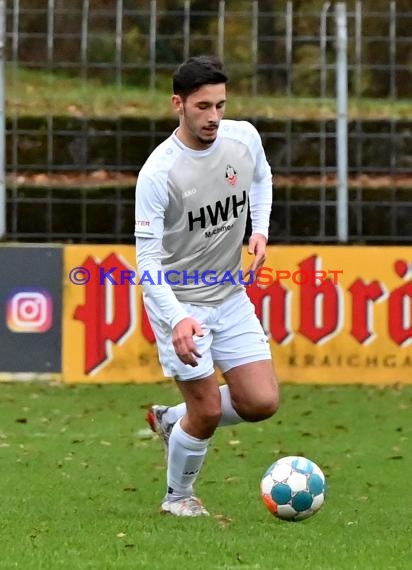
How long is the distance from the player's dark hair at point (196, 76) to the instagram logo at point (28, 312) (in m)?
6.19

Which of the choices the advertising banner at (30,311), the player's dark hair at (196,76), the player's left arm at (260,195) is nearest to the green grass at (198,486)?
the advertising banner at (30,311)

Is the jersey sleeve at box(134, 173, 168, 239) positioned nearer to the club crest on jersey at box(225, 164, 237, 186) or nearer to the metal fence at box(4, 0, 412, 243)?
the club crest on jersey at box(225, 164, 237, 186)

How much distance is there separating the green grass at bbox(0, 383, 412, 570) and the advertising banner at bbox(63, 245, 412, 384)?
24 centimetres

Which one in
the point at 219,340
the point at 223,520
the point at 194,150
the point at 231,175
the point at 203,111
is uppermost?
the point at 203,111

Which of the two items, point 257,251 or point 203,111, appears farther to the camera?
point 257,251

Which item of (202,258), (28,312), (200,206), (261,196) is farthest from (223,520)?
(28,312)

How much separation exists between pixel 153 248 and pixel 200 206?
13.7 inches

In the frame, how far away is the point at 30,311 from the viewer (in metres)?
12.7

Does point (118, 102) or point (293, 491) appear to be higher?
point (118, 102)

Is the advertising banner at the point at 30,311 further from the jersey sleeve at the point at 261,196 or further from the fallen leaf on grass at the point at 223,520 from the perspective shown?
the fallen leaf on grass at the point at 223,520

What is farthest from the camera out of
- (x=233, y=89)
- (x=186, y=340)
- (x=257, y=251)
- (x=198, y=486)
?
(x=233, y=89)

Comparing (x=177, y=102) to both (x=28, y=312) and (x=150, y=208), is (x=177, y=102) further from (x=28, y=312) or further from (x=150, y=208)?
(x=28, y=312)

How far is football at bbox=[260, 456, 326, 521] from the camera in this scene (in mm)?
6738

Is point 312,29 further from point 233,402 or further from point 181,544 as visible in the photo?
point 181,544
